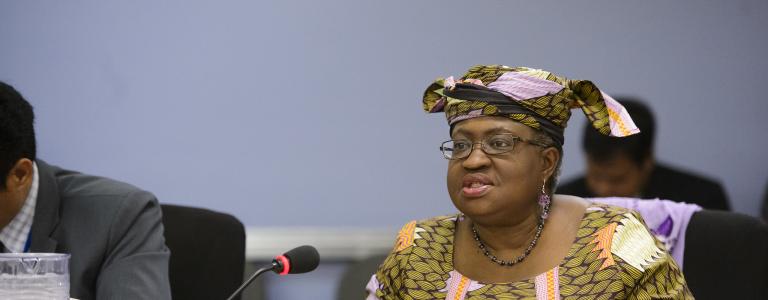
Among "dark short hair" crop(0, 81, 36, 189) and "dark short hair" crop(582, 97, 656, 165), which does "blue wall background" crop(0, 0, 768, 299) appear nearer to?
"dark short hair" crop(582, 97, 656, 165)

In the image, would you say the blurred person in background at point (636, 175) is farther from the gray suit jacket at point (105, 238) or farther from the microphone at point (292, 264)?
the microphone at point (292, 264)

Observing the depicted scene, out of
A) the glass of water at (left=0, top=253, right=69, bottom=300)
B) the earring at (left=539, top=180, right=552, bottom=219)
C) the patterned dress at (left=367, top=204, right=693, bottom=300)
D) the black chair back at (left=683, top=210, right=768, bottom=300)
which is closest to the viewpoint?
the glass of water at (left=0, top=253, right=69, bottom=300)

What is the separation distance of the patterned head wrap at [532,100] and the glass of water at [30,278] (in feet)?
3.13

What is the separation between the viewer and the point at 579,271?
2.30 m

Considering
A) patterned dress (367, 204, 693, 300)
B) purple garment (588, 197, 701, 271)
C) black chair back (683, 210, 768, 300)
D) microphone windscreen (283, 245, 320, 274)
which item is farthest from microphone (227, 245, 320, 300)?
black chair back (683, 210, 768, 300)

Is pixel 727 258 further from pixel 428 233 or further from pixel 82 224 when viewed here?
pixel 82 224

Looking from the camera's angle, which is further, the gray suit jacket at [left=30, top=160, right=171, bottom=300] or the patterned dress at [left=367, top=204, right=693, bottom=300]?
the gray suit jacket at [left=30, top=160, right=171, bottom=300]

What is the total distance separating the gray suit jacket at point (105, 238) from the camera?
8.23 ft

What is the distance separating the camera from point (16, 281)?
1926 millimetres

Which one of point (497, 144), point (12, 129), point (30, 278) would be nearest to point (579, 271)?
point (497, 144)

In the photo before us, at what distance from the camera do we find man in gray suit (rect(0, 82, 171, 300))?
2439 millimetres

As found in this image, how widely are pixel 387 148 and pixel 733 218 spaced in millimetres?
1599

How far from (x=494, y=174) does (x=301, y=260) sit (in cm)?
54

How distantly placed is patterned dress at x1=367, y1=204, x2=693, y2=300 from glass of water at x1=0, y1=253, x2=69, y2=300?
2.64 ft
